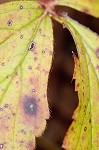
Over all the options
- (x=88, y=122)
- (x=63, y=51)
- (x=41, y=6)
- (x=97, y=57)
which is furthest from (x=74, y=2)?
(x=63, y=51)

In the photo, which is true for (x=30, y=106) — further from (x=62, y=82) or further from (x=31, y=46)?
(x=62, y=82)

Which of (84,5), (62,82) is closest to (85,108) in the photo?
(84,5)

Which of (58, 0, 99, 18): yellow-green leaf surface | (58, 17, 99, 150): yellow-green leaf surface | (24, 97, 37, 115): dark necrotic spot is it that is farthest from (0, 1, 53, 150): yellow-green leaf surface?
(58, 0, 99, 18): yellow-green leaf surface

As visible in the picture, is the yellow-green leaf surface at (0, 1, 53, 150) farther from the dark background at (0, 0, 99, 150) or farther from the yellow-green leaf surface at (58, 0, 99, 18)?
the dark background at (0, 0, 99, 150)

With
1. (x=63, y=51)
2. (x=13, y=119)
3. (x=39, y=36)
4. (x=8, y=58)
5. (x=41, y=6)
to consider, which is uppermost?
(x=63, y=51)

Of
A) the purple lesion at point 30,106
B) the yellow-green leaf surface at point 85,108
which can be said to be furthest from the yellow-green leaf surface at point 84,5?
the purple lesion at point 30,106

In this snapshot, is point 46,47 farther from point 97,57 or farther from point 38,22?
point 97,57

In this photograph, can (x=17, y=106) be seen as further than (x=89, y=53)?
No
